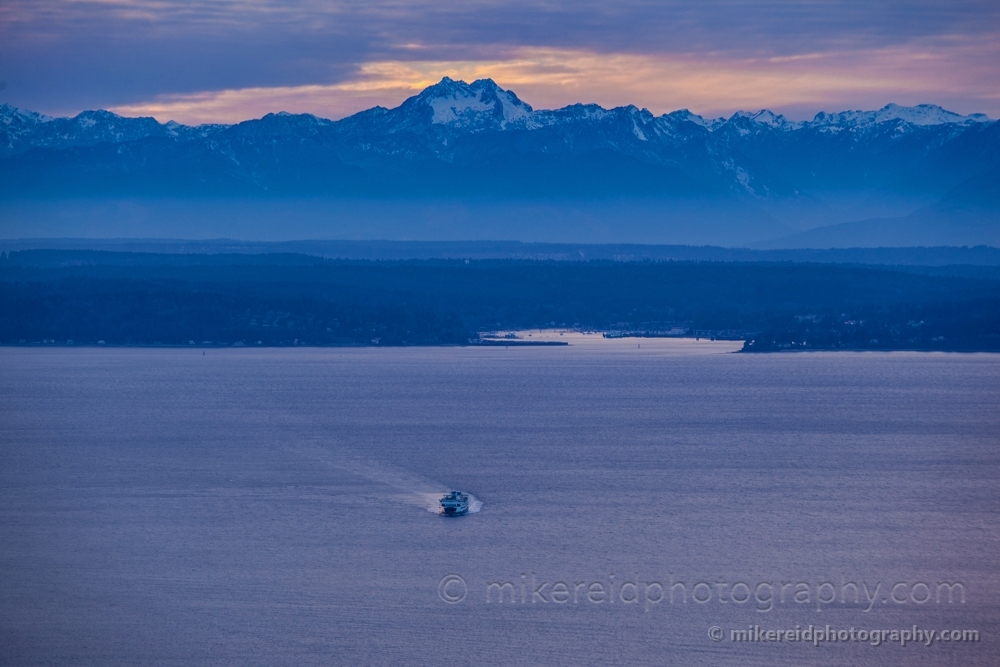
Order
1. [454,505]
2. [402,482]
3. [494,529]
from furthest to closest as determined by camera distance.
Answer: [402,482]
[454,505]
[494,529]

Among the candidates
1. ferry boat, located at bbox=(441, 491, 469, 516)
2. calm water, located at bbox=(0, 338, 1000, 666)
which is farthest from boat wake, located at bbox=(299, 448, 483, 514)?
ferry boat, located at bbox=(441, 491, 469, 516)

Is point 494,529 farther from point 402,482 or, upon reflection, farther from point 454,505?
point 402,482

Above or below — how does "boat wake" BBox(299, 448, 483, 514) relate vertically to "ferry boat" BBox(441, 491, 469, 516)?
below

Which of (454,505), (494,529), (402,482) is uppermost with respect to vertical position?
(454,505)

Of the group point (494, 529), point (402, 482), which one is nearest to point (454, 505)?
point (494, 529)

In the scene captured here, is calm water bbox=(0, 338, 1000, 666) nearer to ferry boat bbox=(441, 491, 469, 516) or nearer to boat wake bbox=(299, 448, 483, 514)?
boat wake bbox=(299, 448, 483, 514)

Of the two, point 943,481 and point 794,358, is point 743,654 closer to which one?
point 943,481
